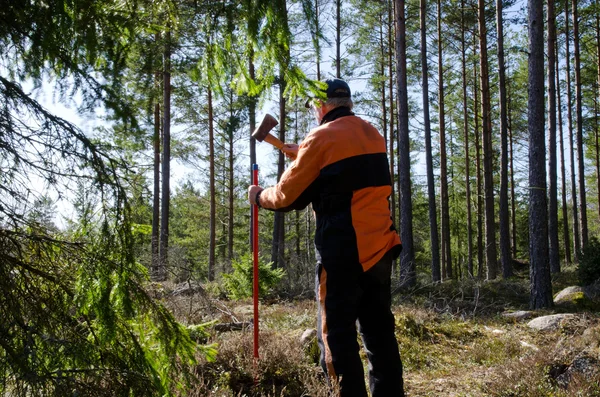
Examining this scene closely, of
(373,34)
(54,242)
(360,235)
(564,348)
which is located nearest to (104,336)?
(54,242)

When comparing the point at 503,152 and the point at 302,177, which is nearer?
the point at 302,177

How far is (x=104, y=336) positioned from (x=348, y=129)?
1.70m

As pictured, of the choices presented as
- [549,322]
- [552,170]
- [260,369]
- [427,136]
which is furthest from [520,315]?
[427,136]

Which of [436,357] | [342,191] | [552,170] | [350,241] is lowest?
[436,357]

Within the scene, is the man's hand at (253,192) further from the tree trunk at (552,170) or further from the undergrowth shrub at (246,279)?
the tree trunk at (552,170)

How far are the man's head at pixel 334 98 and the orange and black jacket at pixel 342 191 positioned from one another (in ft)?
0.68

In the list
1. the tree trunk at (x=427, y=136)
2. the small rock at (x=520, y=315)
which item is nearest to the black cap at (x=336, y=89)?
the small rock at (x=520, y=315)

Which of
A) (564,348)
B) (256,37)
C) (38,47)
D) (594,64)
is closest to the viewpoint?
(38,47)

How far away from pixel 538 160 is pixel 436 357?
507cm

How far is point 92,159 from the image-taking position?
192 centimetres

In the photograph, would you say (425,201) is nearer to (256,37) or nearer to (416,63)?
(416,63)

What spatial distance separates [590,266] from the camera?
10.5m

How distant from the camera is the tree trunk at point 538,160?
825 centimetres

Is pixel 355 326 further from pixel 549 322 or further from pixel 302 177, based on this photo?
pixel 549 322
